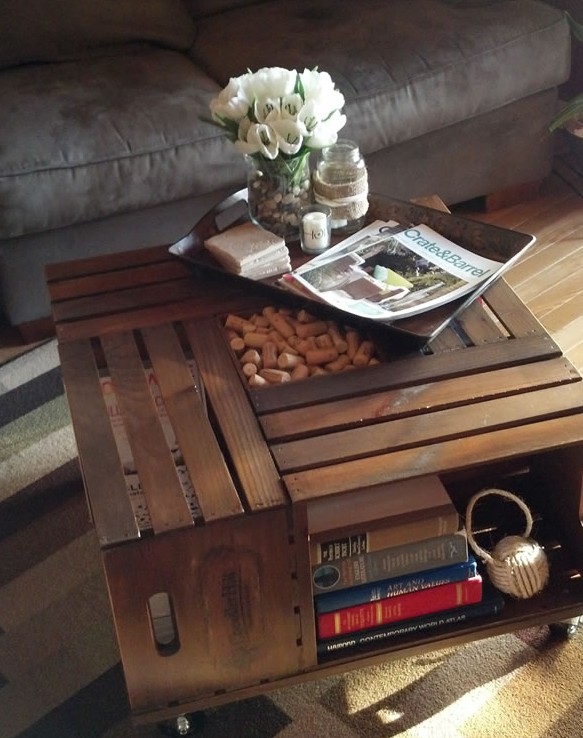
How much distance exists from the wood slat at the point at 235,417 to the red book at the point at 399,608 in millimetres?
221

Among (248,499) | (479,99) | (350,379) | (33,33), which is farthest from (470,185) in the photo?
(248,499)

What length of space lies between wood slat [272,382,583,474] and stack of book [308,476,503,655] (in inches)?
3.1

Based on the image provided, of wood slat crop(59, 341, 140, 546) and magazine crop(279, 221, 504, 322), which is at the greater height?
magazine crop(279, 221, 504, 322)

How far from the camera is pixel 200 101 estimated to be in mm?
1911

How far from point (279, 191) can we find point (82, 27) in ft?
3.14

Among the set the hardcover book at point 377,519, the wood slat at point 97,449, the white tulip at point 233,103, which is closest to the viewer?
the wood slat at point 97,449

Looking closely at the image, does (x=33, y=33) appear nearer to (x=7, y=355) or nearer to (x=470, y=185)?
(x=7, y=355)

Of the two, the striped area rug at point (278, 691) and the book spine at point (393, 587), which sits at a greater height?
the book spine at point (393, 587)

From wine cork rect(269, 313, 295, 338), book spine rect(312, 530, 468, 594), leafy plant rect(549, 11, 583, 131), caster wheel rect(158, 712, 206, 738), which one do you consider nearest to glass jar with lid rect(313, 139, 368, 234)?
wine cork rect(269, 313, 295, 338)

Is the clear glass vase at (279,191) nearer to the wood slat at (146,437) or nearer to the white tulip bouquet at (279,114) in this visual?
the white tulip bouquet at (279,114)

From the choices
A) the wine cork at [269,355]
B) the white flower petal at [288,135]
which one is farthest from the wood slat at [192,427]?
the white flower petal at [288,135]

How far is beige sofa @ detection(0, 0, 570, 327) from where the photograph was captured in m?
1.81

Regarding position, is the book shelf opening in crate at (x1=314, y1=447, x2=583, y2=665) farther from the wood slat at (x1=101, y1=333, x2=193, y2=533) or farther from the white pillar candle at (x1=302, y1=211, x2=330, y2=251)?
the white pillar candle at (x1=302, y1=211, x2=330, y2=251)

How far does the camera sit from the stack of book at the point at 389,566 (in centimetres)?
113
